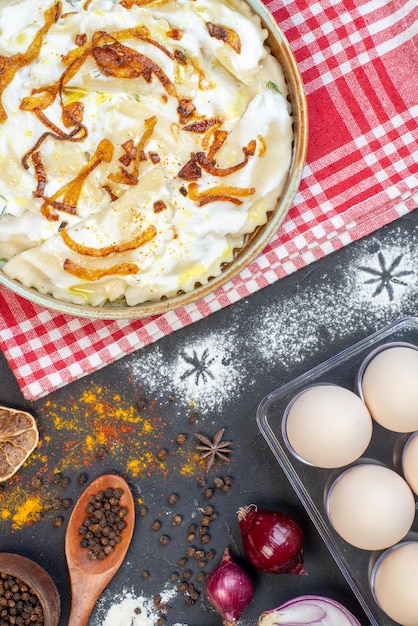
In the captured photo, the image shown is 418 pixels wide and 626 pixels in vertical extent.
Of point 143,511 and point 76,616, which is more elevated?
Answer: point 143,511

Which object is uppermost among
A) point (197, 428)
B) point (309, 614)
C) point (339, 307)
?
point (339, 307)

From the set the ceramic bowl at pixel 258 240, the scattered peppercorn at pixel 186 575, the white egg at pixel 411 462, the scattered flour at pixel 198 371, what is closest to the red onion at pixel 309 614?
the scattered peppercorn at pixel 186 575

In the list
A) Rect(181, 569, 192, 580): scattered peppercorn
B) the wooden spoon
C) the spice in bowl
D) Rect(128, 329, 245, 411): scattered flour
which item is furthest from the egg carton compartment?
the spice in bowl

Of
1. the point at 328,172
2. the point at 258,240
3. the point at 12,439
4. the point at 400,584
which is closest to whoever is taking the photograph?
the point at 258,240

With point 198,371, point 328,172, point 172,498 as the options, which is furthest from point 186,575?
point 328,172

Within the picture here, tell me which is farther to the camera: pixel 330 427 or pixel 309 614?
pixel 309 614

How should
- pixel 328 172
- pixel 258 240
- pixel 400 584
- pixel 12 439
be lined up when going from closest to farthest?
pixel 258 240 < pixel 400 584 < pixel 328 172 < pixel 12 439

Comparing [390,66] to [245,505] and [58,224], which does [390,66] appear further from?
[245,505]

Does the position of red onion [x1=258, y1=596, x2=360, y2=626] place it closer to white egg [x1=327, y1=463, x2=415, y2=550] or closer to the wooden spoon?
white egg [x1=327, y1=463, x2=415, y2=550]

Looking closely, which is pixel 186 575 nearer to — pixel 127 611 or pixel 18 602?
pixel 127 611
